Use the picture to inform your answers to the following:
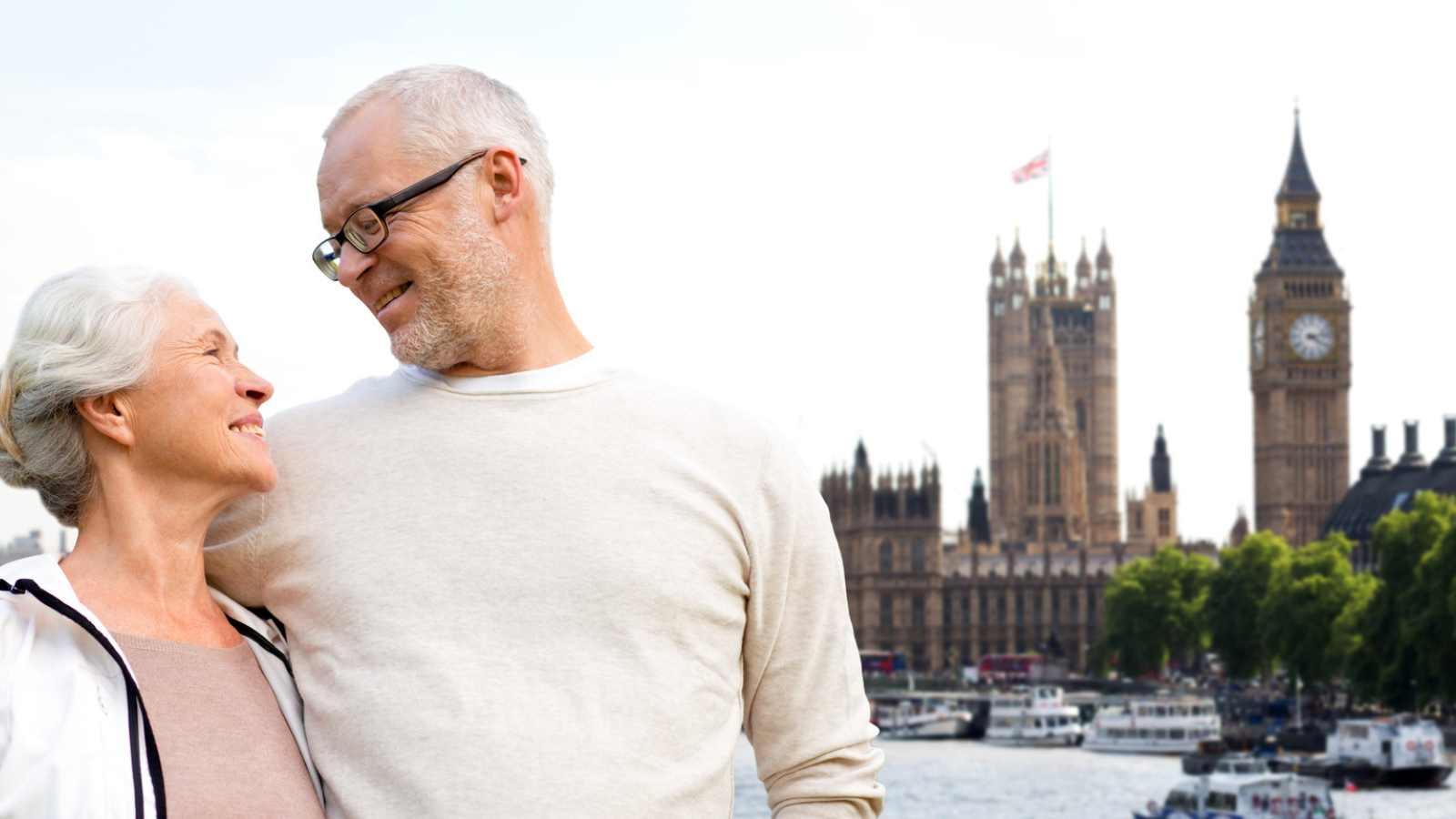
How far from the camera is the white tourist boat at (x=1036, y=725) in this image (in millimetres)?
61906

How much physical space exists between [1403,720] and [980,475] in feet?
239

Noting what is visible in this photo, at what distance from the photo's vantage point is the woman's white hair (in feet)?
9.59

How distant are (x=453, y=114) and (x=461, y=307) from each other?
28cm

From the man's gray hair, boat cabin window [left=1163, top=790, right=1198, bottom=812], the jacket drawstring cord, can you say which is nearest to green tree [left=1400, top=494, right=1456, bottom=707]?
boat cabin window [left=1163, top=790, right=1198, bottom=812]

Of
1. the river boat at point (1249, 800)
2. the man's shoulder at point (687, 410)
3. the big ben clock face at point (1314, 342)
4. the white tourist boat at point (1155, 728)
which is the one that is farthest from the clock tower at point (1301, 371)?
the man's shoulder at point (687, 410)

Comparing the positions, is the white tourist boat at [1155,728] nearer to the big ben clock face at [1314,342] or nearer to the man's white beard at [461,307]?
the big ben clock face at [1314,342]

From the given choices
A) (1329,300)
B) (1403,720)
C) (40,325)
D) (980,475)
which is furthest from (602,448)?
(980,475)

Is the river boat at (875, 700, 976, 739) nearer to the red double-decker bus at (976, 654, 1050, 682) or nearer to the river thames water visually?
the river thames water

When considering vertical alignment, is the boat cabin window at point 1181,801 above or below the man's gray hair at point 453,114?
below

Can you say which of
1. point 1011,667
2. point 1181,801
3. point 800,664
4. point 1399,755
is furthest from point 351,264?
point 1011,667

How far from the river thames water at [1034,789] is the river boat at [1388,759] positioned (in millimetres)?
356

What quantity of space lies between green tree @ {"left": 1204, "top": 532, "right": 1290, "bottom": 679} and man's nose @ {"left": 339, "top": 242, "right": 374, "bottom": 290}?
64.3 meters

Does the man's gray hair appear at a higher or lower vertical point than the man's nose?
higher

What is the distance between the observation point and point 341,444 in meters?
3.19
